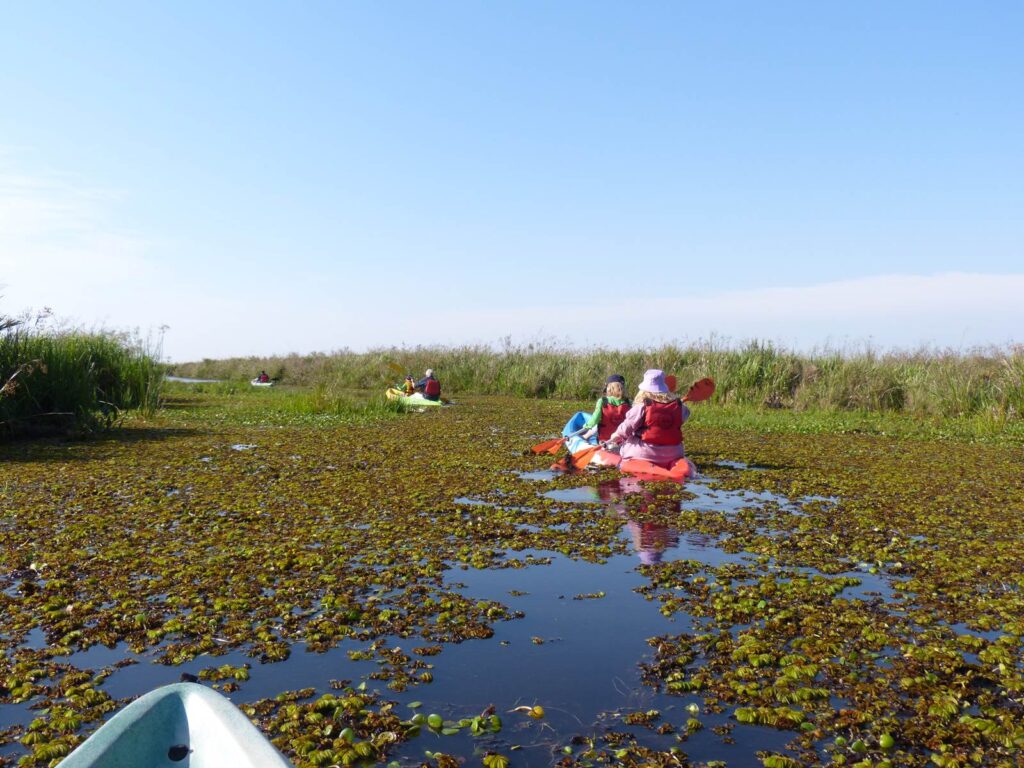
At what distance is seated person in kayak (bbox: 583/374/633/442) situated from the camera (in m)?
9.70

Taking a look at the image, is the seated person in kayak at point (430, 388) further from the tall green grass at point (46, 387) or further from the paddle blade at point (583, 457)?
the paddle blade at point (583, 457)

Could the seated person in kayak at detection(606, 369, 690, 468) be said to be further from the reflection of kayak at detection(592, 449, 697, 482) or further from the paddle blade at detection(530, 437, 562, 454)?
the paddle blade at detection(530, 437, 562, 454)

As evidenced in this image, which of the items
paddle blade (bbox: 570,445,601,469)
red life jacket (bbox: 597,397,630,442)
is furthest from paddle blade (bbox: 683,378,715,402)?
paddle blade (bbox: 570,445,601,469)

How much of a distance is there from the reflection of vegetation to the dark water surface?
37mm

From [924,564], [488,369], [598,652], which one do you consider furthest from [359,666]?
[488,369]

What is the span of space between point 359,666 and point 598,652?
44.2 inches

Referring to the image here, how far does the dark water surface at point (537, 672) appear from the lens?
9.68 ft

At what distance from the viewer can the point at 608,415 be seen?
9.72m

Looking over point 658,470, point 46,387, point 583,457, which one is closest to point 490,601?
point 658,470

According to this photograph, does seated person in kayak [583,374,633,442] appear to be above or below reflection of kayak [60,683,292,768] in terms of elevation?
above

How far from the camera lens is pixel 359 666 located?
11.8ft

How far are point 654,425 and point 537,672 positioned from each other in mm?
5371

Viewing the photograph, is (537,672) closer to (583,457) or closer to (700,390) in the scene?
(583,457)

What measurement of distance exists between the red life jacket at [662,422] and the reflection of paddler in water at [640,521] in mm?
527
